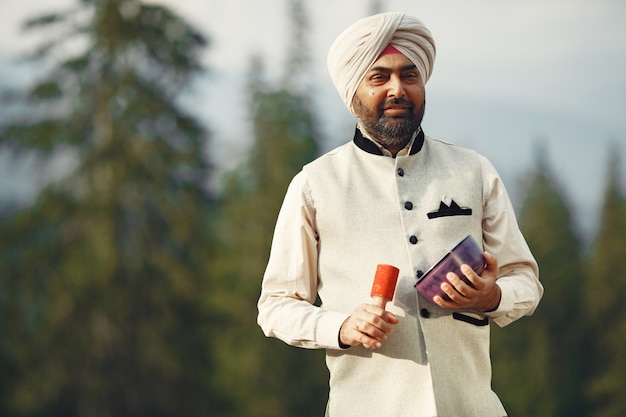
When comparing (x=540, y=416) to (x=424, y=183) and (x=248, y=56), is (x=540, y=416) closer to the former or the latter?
(x=248, y=56)

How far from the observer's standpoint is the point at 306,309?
273cm

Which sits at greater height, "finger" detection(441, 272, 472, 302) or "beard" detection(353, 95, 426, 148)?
"beard" detection(353, 95, 426, 148)

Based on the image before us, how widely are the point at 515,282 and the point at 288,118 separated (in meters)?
20.4

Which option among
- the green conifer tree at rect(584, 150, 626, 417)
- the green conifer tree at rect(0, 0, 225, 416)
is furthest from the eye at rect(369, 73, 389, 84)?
the green conifer tree at rect(584, 150, 626, 417)

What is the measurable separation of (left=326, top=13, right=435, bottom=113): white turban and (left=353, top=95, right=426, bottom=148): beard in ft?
0.29

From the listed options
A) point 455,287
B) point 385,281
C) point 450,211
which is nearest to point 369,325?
point 385,281

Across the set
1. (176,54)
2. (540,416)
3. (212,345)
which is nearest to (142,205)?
(176,54)

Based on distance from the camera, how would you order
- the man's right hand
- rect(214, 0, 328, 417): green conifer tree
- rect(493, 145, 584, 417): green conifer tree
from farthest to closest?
rect(493, 145, 584, 417): green conifer tree → rect(214, 0, 328, 417): green conifer tree → the man's right hand

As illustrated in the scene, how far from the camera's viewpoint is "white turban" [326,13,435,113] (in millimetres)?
2812

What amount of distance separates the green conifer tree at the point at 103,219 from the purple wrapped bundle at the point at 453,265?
15.8 metres

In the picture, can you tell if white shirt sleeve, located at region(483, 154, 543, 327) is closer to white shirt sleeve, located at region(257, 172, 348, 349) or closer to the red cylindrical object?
the red cylindrical object

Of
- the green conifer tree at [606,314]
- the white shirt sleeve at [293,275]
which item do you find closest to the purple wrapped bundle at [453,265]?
the white shirt sleeve at [293,275]

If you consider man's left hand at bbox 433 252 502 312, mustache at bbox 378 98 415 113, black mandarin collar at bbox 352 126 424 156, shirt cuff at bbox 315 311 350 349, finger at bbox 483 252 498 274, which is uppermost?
mustache at bbox 378 98 415 113

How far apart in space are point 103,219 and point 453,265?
16.1m
